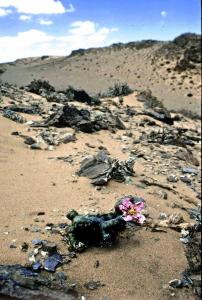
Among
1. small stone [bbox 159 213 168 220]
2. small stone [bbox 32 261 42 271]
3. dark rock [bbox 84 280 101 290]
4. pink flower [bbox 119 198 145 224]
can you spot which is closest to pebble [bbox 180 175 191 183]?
small stone [bbox 159 213 168 220]

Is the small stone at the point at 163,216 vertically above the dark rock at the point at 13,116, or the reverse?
the dark rock at the point at 13,116

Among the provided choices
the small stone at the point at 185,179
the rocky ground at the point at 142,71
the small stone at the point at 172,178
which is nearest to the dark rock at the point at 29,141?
the small stone at the point at 172,178

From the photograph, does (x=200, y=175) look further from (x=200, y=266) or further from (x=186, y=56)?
(x=186, y=56)

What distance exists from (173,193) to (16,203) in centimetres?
246

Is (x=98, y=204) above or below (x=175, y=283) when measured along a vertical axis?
above

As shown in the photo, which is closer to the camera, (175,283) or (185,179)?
(175,283)

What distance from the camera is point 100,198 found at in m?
5.25

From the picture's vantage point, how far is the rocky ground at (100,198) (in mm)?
3652

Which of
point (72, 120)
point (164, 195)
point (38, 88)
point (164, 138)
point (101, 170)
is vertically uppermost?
point (38, 88)

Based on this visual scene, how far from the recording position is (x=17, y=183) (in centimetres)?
543

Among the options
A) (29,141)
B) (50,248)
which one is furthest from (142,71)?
(50,248)

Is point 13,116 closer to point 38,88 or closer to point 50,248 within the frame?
point 50,248

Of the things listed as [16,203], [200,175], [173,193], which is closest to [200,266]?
[16,203]

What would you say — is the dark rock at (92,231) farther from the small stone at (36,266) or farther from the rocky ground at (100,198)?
the small stone at (36,266)
